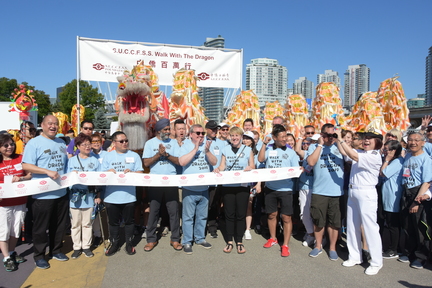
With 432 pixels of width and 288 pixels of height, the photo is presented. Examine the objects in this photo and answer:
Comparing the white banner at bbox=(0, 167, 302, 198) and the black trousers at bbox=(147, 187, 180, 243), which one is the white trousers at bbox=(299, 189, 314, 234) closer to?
the white banner at bbox=(0, 167, 302, 198)

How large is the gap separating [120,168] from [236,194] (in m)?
1.55

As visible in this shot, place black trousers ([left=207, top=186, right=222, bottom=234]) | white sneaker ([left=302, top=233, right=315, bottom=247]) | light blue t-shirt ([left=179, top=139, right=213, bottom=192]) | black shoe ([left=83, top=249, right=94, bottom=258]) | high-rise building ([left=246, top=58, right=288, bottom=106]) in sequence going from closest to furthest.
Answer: black shoe ([left=83, top=249, right=94, bottom=258])
light blue t-shirt ([left=179, top=139, right=213, bottom=192])
white sneaker ([left=302, top=233, right=315, bottom=247])
black trousers ([left=207, top=186, right=222, bottom=234])
high-rise building ([left=246, top=58, right=288, bottom=106])

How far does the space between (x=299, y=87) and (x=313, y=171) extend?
86.1m

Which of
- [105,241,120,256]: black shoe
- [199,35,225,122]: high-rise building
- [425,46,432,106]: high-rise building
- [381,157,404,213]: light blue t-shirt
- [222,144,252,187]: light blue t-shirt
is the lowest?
[105,241,120,256]: black shoe

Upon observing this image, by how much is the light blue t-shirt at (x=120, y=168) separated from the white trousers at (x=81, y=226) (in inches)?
13.2

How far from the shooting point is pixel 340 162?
12.7ft

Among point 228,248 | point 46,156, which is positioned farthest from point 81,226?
point 228,248

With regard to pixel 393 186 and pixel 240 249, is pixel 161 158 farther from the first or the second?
pixel 393 186

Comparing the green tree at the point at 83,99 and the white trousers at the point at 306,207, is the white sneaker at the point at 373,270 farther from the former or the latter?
the green tree at the point at 83,99

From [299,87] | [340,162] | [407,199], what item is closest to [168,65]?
[340,162]

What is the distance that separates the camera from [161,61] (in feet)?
30.9

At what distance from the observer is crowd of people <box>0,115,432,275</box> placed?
3490 millimetres

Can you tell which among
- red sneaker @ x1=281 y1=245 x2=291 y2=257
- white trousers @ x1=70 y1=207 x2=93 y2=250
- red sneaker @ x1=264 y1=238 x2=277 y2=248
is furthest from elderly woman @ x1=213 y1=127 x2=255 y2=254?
white trousers @ x1=70 y1=207 x2=93 y2=250

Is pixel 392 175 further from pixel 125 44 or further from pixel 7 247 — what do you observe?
pixel 125 44
